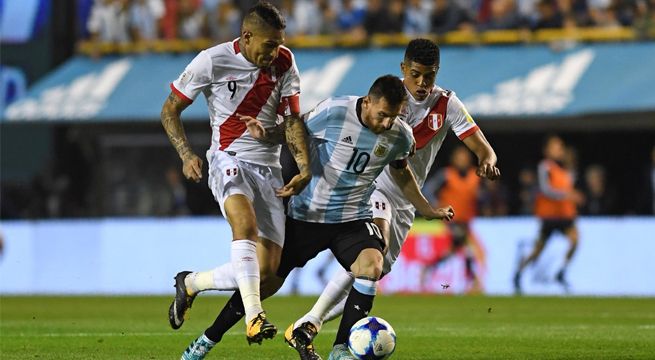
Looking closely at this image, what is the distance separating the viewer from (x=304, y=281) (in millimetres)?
20250

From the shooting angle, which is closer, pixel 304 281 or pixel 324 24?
pixel 304 281

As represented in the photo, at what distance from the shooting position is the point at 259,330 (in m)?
8.31

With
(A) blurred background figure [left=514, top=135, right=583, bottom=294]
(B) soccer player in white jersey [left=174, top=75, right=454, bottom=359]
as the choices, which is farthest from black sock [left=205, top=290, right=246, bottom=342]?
(A) blurred background figure [left=514, top=135, right=583, bottom=294]

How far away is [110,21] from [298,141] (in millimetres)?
17943

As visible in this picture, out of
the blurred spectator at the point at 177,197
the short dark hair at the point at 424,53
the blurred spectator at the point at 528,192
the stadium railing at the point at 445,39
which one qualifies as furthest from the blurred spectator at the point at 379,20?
the short dark hair at the point at 424,53

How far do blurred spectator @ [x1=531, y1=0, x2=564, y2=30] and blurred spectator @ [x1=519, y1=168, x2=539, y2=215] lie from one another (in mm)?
2322

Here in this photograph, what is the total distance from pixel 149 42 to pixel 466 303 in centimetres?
1095

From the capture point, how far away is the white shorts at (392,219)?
10.2m

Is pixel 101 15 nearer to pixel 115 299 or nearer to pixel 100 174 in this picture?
pixel 100 174

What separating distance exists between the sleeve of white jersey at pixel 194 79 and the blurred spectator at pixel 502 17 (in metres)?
14.4

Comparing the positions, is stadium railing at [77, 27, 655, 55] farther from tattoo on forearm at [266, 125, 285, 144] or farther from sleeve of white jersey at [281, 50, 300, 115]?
tattoo on forearm at [266, 125, 285, 144]

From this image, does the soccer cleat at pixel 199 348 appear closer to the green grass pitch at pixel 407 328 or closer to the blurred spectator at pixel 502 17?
the green grass pitch at pixel 407 328

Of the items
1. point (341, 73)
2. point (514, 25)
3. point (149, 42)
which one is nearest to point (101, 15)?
point (149, 42)

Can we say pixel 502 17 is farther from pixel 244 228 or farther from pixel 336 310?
pixel 244 228
